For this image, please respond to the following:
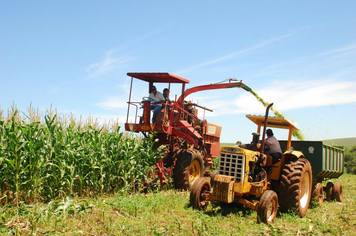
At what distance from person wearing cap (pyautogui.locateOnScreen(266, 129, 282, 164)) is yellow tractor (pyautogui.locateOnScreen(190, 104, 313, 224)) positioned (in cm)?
10

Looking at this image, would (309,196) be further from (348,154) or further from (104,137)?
(348,154)

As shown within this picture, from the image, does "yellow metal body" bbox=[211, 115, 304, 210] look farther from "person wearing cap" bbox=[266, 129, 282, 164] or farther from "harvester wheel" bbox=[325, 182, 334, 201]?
"harvester wheel" bbox=[325, 182, 334, 201]

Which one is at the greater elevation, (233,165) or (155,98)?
(155,98)

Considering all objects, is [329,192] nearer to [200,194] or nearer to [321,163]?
[321,163]

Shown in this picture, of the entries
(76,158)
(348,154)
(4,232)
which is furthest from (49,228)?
(348,154)

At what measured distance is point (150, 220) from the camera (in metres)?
6.48

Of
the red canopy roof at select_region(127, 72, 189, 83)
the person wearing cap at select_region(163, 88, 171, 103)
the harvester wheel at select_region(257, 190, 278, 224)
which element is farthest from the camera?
the person wearing cap at select_region(163, 88, 171, 103)

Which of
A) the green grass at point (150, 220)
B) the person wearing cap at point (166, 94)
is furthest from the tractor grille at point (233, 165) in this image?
the person wearing cap at point (166, 94)

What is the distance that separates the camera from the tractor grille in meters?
7.29

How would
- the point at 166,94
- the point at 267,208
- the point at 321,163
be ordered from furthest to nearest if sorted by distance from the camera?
1. the point at 166,94
2. the point at 321,163
3. the point at 267,208

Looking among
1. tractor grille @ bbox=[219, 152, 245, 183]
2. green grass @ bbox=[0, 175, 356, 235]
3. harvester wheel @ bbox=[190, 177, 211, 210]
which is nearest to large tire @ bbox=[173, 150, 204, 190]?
green grass @ bbox=[0, 175, 356, 235]

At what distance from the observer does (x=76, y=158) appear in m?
8.35

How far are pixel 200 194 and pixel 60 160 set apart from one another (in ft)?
10.8

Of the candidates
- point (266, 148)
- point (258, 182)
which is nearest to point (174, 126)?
point (266, 148)
